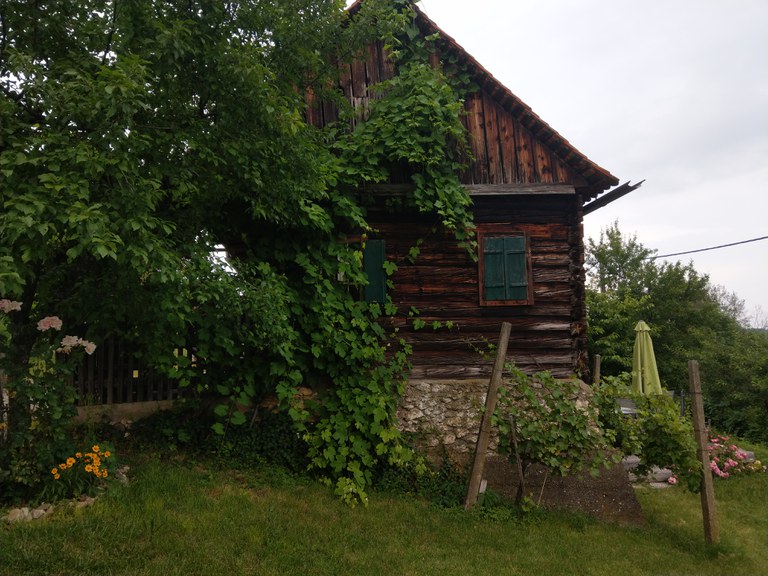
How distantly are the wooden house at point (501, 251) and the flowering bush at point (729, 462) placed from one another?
3610 mm

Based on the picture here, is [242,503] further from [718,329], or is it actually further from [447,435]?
[718,329]

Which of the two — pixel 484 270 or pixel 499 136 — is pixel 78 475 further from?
pixel 499 136

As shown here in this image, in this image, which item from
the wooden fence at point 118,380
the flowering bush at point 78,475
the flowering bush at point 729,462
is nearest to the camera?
the flowering bush at point 78,475

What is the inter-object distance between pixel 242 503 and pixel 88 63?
473cm

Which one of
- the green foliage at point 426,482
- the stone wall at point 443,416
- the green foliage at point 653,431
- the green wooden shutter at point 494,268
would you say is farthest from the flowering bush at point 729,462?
the green foliage at point 426,482

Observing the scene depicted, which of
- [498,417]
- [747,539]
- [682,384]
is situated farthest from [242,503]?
[682,384]

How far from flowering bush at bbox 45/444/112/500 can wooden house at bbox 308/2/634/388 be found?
14.7 feet

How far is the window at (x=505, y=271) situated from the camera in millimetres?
8234

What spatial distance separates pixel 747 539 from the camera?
6551 millimetres

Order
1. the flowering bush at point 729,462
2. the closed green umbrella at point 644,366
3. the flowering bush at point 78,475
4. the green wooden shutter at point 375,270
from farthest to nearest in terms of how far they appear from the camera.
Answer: the closed green umbrella at point 644,366, the flowering bush at point 729,462, the green wooden shutter at point 375,270, the flowering bush at point 78,475

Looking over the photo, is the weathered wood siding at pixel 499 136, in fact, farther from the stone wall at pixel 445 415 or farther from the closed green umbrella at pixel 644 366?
the closed green umbrella at pixel 644 366

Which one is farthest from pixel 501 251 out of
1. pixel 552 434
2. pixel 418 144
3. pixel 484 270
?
pixel 552 434

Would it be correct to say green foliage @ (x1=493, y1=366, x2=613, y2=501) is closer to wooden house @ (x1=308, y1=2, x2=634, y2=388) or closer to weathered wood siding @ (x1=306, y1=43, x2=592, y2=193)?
wooden house @ (x1=308, y1=2, x2=634, y2=388)

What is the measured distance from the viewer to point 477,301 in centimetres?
834
